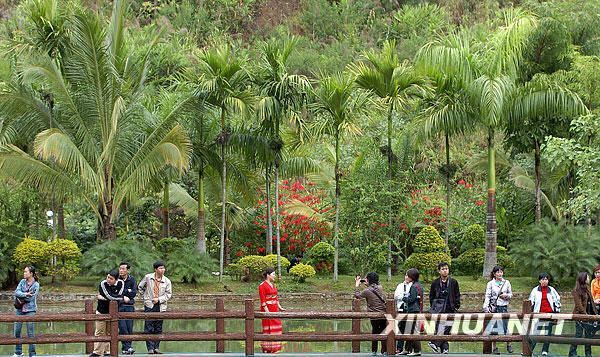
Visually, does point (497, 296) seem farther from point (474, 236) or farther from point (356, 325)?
point (474, 236)

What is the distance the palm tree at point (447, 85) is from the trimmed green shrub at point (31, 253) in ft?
37.8

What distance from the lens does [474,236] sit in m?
31.7

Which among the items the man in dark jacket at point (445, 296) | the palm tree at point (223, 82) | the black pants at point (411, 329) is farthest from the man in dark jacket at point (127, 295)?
the palm tree at point (223, 82)

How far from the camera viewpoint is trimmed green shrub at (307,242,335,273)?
100.0ft

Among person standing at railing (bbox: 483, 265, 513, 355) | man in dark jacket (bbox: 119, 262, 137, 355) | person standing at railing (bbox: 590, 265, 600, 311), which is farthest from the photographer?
person standing at railing (bbox: 483, 265, 513, 355)

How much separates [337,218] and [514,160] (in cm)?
906

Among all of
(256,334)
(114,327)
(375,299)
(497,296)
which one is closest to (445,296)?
(497,296)

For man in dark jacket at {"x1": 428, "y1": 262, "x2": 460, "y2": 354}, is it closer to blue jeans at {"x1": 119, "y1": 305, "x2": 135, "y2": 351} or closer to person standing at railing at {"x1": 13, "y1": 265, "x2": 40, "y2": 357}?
blue jeans at {"x1": 119, "y1": 305, "x2": 135, "y2": 351}

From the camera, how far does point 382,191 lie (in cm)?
2884

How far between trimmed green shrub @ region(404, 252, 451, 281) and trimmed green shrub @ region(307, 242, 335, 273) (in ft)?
8.84

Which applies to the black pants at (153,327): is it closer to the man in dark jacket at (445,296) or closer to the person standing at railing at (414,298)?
the person standing at railing at (414,298)

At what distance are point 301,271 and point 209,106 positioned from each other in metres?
5.53

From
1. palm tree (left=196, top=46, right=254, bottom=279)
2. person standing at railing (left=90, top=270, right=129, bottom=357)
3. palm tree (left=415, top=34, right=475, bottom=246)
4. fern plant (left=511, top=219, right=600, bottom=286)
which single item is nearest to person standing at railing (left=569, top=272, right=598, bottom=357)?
person standing at railing (left=90, top=270, right=129, bottom=357)

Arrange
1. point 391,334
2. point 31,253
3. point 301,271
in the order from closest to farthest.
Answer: point 391,334
point 31,253
point 301,271
